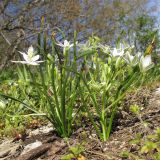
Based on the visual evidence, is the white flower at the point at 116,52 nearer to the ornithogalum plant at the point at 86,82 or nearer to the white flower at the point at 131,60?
the ornithogalum plant at the point at 86,82

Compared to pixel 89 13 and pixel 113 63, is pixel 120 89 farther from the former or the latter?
pixel 89 13

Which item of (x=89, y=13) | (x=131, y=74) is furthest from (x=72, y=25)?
(x=131, y=74)

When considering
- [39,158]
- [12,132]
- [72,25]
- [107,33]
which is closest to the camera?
[39,158]

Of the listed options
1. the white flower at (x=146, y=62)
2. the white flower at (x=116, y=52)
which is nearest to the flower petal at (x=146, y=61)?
the white flower at (x=146, y=62)

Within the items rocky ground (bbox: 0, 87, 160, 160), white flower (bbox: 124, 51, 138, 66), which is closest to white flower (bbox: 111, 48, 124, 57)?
white flower (bbox: 124, 51, 138, 66)

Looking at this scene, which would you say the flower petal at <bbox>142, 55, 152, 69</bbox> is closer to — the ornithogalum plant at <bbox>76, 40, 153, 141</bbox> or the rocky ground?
the ornithogalum plant at <bbox>76, 40, 153, 141</bbox>
